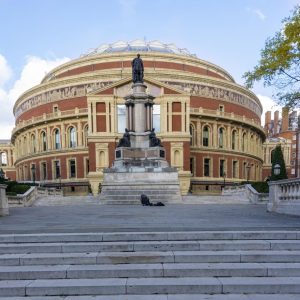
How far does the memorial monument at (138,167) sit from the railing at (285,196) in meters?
8.53

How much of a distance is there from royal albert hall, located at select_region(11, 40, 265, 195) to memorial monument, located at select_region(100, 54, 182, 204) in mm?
17475

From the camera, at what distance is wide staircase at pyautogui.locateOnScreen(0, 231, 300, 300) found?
521cm

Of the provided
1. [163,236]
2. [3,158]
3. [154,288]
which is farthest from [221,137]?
[3,158]

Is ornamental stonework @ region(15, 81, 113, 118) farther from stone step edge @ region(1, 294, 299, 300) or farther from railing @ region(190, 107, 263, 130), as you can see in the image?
stone step edge @ region(1, 294, 299, 300)

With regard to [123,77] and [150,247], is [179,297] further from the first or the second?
[123,77]

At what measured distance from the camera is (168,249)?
254 inches

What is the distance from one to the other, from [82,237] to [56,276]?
1.29 m

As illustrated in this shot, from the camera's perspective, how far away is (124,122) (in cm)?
4331

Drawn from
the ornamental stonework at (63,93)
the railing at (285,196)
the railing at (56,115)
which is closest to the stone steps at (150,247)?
the railing at (285,196)

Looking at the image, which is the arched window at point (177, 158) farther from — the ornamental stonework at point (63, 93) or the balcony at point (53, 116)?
the balcony at point (53, 116)

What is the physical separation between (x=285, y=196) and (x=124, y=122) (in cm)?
3239

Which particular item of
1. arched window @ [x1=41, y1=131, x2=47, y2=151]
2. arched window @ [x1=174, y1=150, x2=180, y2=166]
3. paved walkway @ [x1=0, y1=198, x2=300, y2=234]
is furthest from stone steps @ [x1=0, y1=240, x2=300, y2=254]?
arched window @ [x1=41, y1=131, x2=47, y2=151]

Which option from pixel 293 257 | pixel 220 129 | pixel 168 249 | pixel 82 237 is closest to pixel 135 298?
pixel 168 249

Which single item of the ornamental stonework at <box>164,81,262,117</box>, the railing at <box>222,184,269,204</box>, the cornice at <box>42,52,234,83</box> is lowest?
the railing at <box>222,184,269,204</box>
